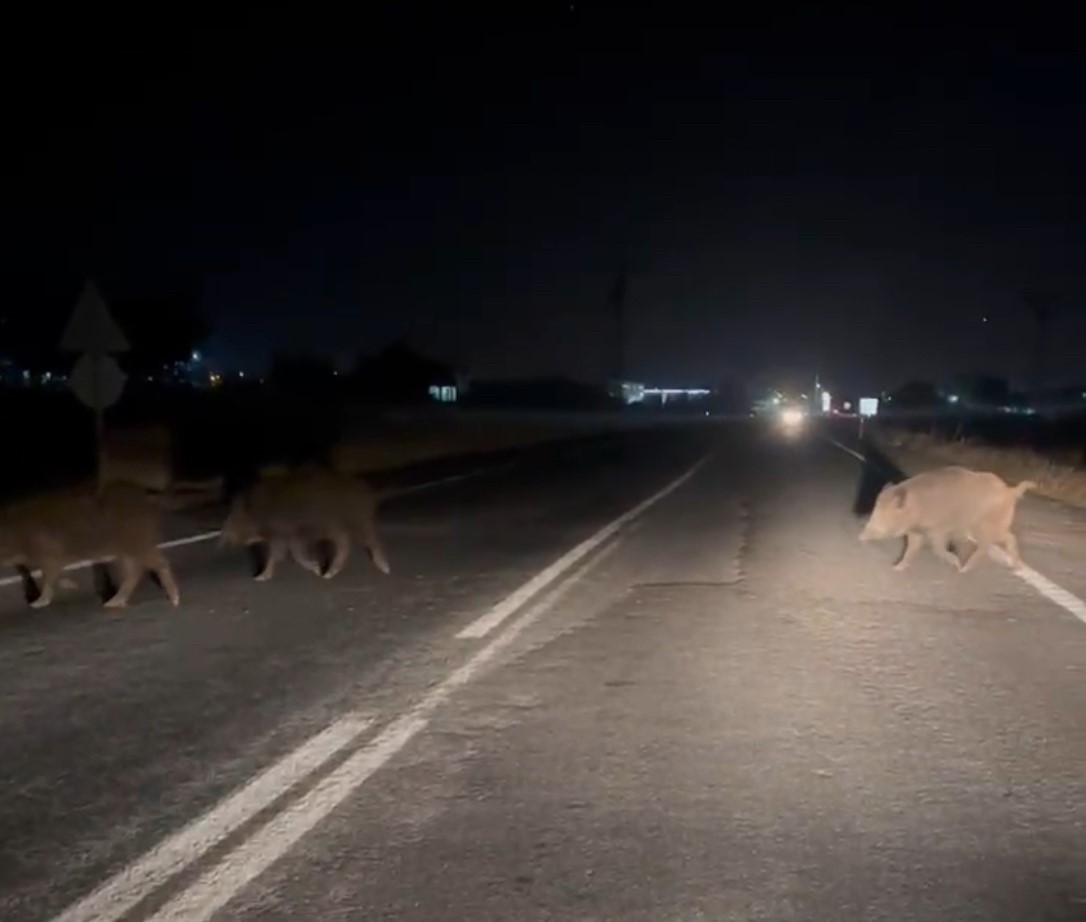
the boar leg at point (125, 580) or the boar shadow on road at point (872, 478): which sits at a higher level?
the boar leg at point (125, 580)

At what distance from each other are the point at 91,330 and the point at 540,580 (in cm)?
913

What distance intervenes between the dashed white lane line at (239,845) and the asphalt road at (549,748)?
0.06 feet

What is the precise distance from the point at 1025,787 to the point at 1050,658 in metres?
3.86

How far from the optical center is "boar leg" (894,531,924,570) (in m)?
16.3

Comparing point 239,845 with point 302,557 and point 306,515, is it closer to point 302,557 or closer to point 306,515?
point 306,515

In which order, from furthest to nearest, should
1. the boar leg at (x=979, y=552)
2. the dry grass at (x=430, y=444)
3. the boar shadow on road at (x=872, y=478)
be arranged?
the dry grass at (x=430, y=444), the boar shadow on road at (x=872, y=478), the boar leg at (x=979, y=552)

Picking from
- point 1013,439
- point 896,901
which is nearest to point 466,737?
point 896,901

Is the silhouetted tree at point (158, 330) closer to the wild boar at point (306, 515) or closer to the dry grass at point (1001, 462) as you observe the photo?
the dry grass at point (1001, 462)

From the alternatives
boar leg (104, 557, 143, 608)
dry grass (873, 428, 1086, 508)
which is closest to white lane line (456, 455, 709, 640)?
boar leg (104, 557, 143, 608)

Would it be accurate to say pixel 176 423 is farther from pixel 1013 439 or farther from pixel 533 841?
pixel 533 841

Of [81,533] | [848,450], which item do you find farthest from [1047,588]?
[848,450]

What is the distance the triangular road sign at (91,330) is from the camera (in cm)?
2102

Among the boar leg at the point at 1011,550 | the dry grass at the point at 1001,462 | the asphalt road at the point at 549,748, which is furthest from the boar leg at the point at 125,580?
the dry grass at the point at 1001,462

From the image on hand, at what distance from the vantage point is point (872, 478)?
34.0 metres
